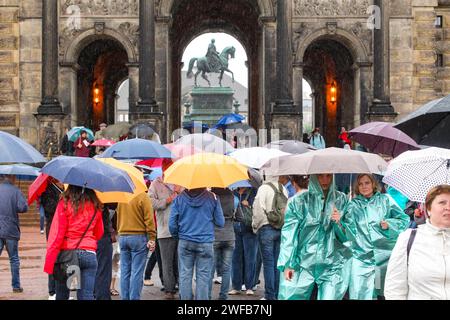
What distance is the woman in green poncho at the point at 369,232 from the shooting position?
26.2ft

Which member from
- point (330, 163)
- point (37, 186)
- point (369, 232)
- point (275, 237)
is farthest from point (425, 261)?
point (275, 237)

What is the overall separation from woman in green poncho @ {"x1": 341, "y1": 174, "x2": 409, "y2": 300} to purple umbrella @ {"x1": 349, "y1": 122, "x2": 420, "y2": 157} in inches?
144

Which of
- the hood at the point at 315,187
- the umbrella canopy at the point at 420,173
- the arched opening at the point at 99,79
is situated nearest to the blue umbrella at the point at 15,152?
the hood at the point at 315,187

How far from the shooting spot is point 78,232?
27.2 ft

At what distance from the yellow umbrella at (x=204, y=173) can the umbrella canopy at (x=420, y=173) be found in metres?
2.51

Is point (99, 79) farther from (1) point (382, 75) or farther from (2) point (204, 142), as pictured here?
(2) point (204, 142)

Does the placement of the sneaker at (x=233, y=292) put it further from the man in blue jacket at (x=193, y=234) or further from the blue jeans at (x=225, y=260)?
the man in blue jacket at (x=193, y=234)

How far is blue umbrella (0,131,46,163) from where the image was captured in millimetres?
10086

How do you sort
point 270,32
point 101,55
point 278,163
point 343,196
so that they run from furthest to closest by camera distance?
point 101,55
point 270,32
point 278,163
point 343,196

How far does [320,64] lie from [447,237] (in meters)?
33.9

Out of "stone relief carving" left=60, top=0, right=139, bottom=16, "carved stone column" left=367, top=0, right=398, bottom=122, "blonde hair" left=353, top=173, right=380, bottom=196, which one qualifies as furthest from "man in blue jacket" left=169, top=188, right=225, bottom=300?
"stone relief carving" left=60, top=0, right=139, bottom=16

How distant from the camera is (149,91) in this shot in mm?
28625

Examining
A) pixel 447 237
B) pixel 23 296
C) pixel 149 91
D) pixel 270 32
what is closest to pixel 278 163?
pixel 447 237
